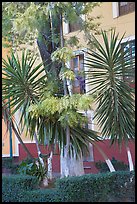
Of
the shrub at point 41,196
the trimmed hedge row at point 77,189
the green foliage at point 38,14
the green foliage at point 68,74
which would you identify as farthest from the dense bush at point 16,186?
the green foliage at point 38,14

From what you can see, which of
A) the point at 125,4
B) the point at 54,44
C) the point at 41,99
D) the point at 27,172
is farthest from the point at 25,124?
the point at 125,4

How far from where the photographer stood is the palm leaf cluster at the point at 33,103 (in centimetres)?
822

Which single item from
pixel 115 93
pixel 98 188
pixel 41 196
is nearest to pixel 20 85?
pixel 115 93

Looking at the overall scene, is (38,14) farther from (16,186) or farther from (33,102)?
(16,186)

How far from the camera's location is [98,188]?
7.28 m

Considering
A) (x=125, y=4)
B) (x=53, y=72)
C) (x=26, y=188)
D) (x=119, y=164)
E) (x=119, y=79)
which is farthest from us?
(x=125, y=4)

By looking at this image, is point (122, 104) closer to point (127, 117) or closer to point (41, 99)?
point (127, 117)

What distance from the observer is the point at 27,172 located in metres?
9.05

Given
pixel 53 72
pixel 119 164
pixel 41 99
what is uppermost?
pixel 53 72

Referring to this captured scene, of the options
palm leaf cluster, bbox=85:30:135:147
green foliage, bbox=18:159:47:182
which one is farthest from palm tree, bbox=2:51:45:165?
palm leaf cluster, bbox=85:30:135:147

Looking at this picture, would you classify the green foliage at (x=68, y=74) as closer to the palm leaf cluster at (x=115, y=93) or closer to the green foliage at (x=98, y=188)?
the palm leaf cluster at (x=115, y=93)

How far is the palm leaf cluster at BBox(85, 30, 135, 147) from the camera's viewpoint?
788cm

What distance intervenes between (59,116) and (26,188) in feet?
6.05

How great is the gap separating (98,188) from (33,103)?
2.66m
